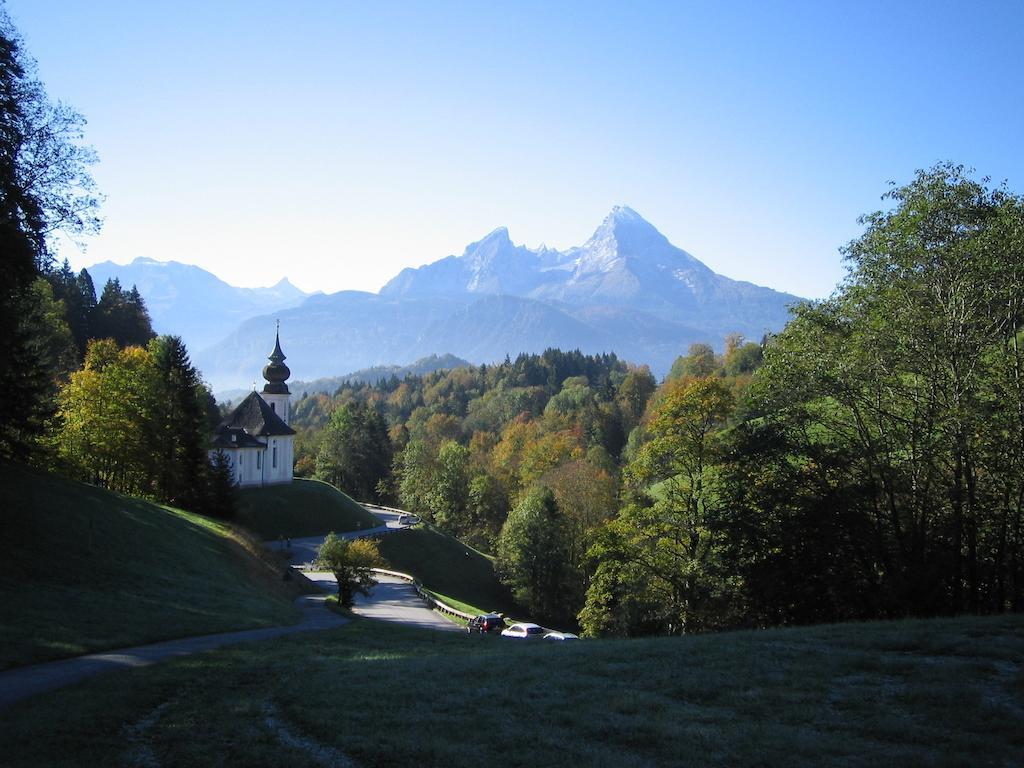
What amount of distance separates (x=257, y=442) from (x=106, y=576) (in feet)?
160

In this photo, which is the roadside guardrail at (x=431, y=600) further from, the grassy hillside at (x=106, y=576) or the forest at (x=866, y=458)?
the forest at (x=866, y=458)

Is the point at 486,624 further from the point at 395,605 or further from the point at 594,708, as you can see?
the point at 594,708

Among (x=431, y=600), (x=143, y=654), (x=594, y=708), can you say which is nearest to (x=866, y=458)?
(x=594, y=708)

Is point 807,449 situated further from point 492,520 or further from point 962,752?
point 492,520

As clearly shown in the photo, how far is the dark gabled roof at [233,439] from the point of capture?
6862 centimetres

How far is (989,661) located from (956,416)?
909 cm

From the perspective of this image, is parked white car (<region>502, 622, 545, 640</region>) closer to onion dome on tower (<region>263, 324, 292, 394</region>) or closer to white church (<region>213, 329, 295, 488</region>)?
white church (<region>213, 329, 295, 488</region>)

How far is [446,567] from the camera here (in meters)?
63.8

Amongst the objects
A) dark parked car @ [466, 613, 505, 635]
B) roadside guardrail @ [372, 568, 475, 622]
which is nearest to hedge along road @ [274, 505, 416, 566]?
roadside guardrail @ [372, 568, 475, 622]

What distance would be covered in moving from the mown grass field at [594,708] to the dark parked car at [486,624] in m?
23.4

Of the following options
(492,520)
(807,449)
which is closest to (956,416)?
(807,449)

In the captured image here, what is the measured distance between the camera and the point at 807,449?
23094 mm

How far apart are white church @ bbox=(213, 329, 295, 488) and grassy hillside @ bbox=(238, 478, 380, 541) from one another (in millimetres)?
1818

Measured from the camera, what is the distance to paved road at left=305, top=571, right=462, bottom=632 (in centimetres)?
3938
